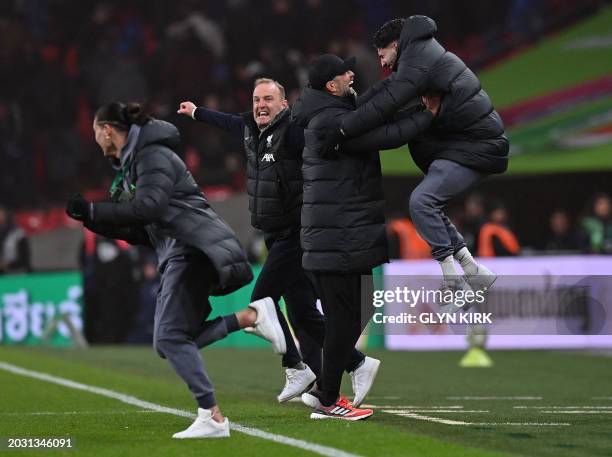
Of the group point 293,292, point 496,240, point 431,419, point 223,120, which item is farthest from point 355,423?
point 496,240

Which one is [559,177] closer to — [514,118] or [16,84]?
[514,118]

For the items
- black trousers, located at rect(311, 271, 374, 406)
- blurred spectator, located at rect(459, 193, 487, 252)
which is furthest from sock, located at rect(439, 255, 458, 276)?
blurred spectator, located at rect(459, 193, 487, 252)

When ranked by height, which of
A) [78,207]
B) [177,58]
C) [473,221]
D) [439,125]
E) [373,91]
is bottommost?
[78,207]

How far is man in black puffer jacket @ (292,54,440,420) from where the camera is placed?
9.18 meters

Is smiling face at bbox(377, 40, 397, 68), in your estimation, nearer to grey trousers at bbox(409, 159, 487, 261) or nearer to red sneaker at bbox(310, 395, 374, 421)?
grey trousers at bbox(409, 159, 487, 261)

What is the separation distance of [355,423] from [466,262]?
1.23 m

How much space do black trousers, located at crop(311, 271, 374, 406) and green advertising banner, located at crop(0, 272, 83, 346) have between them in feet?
36.7

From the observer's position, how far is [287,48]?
1012 inches

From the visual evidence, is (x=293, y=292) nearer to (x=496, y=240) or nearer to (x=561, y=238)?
(x=496, y=240)

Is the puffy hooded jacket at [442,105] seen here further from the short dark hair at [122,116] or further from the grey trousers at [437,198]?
the short dark hair at [122,116]

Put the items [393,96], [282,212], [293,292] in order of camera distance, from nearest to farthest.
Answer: [393,96], [282,212], [293,292]

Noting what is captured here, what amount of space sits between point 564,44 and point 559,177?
11.9 ft

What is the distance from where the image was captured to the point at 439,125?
9.19 meters

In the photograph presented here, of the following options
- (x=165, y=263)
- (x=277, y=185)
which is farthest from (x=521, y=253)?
(x=165, y=263)
